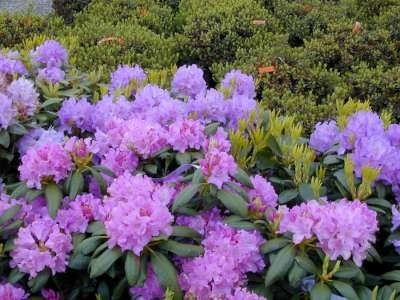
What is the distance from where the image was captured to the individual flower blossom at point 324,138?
2053mm

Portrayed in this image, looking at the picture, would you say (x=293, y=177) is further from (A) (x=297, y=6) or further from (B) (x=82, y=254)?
(A) (x=297, y=6)

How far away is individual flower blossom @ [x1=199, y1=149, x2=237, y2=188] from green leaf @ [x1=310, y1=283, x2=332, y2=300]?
0.34 m

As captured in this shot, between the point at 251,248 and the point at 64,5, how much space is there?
13.5 ft

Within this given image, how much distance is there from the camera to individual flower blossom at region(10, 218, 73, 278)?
161 centimetres

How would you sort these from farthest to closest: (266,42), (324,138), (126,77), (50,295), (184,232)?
(266,42), (126,77), (324,138), (50,295), (184,232)

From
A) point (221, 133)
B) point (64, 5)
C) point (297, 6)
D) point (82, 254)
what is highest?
point (221, 133)

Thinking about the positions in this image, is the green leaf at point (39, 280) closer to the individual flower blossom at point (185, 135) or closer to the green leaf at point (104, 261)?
the green leaf at point (104, 261)

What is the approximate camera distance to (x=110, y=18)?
189 inches

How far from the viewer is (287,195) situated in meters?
1.85

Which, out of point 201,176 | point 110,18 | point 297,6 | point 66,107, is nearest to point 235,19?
point 297,6

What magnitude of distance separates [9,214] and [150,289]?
0.42m

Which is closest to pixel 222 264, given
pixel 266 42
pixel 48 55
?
pixel 48 55

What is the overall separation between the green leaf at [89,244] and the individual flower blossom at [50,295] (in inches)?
7.2

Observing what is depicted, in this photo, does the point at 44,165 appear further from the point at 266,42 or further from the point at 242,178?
the point at 266,42
